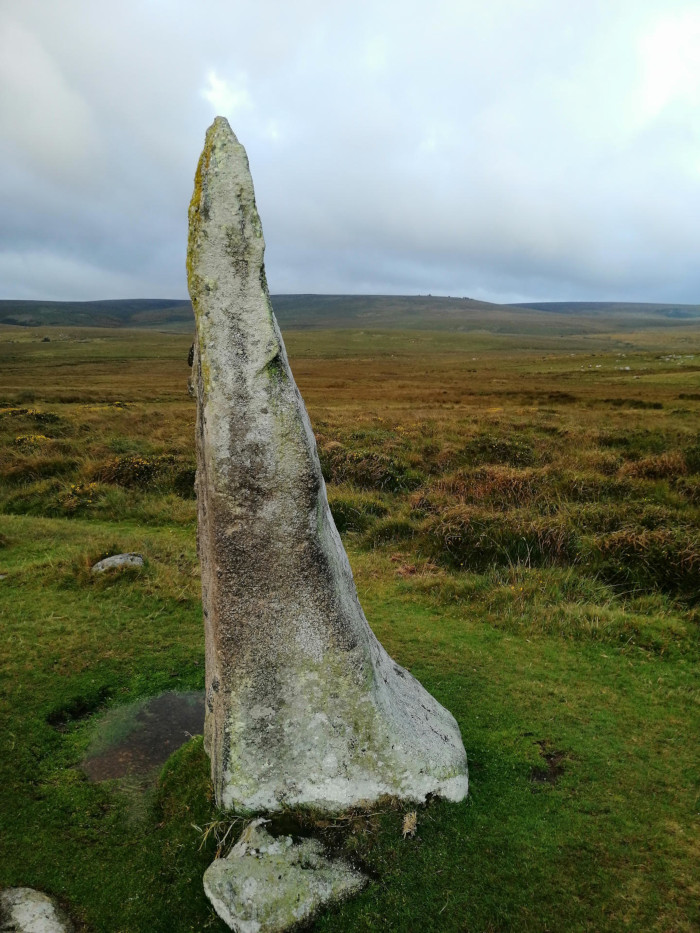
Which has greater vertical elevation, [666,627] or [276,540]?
[276,540]

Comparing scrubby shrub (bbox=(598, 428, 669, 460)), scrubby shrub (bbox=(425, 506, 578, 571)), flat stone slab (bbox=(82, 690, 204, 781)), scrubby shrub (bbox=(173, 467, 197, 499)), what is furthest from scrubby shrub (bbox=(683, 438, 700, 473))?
flat stone slab (bbox=(82, 690, 204, 781))

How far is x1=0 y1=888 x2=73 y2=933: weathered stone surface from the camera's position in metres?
4.59

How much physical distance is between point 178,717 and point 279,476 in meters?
3.96

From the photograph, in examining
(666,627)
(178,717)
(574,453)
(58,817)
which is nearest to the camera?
(58,817)

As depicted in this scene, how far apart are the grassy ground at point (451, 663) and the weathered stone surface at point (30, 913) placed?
0.12 m

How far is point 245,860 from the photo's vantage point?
489cm

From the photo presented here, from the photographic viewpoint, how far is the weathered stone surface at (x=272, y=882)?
4.62 meters

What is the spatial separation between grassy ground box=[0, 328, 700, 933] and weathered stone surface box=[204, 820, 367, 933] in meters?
0.18

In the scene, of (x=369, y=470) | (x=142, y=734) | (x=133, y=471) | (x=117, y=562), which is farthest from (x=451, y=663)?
(x=133, y=471)

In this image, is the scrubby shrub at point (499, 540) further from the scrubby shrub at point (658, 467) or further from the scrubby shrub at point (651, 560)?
the scrubby shrub at point (658, 467)

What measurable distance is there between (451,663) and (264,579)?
4234 mm

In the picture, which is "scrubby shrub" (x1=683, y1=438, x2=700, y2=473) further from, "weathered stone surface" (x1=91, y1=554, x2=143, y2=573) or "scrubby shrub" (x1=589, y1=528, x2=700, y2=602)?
"weathered stone surface" (x1=91, y1=554, x2=143, y2=573)

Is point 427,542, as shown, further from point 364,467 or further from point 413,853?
point 413,853

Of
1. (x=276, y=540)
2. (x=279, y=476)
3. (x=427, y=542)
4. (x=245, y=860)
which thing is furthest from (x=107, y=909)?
(x=427, y=542)
